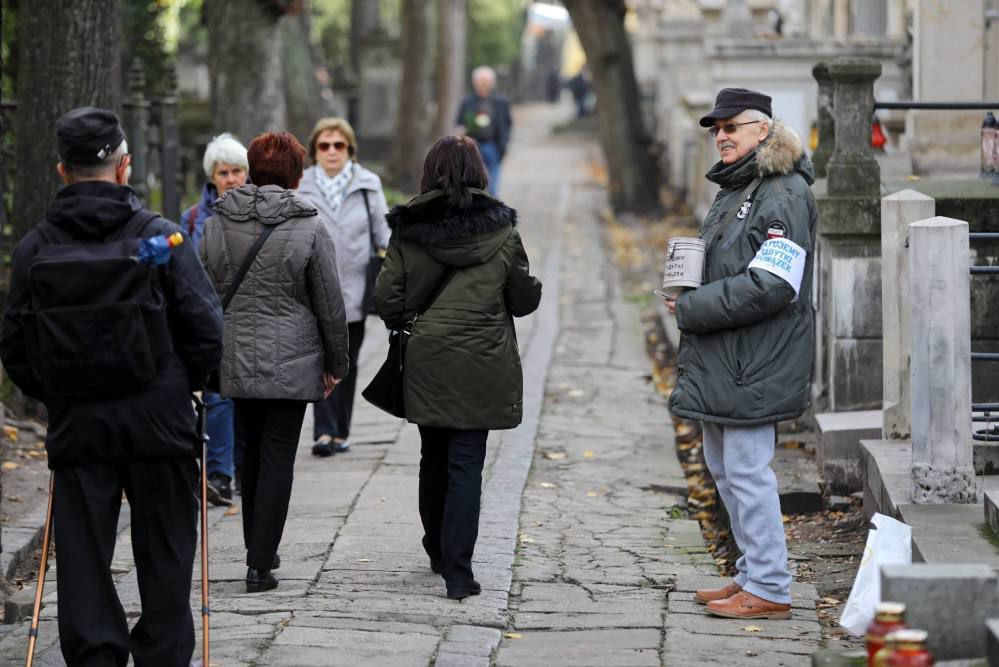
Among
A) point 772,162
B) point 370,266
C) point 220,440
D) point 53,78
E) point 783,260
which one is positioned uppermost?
point 53,78

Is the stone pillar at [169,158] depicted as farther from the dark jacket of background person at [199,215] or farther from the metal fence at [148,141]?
the dark jacket of background person at [199,215]

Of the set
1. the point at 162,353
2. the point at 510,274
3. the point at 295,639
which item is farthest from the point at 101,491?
the point at 510,274

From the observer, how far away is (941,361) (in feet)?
22.7

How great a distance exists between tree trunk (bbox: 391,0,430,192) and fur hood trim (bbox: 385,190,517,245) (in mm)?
18615

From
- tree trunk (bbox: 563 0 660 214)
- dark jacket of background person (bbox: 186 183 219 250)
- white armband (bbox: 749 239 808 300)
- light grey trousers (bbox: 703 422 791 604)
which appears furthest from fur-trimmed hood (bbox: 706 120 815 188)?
tree trunk (bbox: 563 0 660 214)

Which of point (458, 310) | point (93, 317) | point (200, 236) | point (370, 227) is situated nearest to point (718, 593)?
point (458, 310)

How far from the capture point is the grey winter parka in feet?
20.2

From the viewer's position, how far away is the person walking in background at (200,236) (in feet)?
27.6

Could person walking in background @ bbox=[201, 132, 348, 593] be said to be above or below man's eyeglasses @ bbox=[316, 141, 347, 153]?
below

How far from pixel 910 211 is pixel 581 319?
25.0ft

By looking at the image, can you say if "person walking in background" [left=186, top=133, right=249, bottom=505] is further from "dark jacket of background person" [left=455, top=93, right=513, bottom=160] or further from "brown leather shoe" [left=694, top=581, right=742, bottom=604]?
"dark jacket of background person" [left=455, top=93, right=513, bottom=160]

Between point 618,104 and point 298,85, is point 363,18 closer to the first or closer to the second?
point 298,85

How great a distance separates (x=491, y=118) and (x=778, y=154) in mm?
14674

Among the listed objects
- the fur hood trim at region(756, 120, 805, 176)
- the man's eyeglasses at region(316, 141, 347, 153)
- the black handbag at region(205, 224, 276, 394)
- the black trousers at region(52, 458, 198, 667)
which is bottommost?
the black trousers at region(52, 458, 198, 667)
